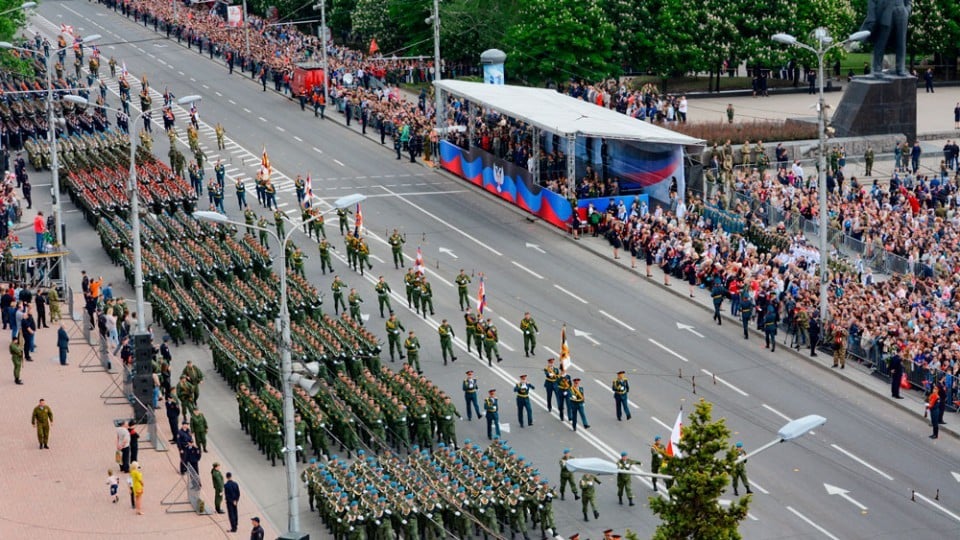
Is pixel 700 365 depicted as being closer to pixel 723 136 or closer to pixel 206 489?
pixel 206 489

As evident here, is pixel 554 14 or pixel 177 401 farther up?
pixel 554 14

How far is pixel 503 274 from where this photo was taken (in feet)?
214

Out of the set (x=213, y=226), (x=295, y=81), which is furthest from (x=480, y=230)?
(x=295, y=81)

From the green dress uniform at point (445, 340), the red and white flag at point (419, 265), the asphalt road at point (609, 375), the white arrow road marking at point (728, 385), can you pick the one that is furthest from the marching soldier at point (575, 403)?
the red and white flag at point (419, 265)

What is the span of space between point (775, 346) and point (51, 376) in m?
22.2

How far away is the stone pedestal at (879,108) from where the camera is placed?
259 feet

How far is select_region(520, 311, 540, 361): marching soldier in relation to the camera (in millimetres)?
56125

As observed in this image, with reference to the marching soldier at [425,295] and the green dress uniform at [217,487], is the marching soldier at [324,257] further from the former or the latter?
the green dress uniform at [217,487]

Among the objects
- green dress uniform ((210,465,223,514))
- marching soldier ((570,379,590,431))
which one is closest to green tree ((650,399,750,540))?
green dress uniform ((210,465,223,514))

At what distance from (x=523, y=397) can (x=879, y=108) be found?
3419cm

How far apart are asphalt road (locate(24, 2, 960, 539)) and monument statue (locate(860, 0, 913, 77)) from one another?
18.1 m

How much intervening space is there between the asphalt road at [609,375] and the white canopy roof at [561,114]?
13.2 feet

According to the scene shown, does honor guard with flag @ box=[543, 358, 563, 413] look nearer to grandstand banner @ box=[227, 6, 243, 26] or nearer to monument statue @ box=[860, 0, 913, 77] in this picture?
monument statue @ box=[860, 0, 913, 77]

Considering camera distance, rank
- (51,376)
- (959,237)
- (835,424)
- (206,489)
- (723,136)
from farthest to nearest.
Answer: (723,136) < (959,237) < (51,376) < (835,424) < (206,489)
